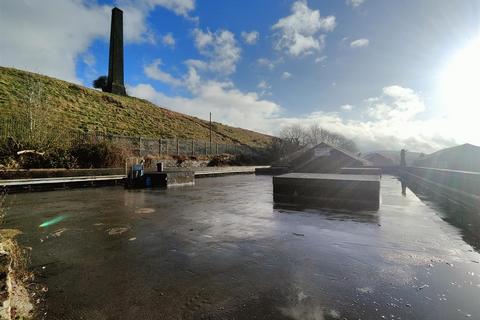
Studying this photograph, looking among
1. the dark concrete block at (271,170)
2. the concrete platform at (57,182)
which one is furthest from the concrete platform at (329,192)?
the dark concrete block at (271,170)

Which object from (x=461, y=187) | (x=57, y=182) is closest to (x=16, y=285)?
(x=57, y=182)

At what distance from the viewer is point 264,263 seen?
4.20m

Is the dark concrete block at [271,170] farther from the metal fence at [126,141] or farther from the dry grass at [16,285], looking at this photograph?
the dry grass at [16,285]

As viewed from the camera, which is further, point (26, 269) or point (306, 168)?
point (306, 168)

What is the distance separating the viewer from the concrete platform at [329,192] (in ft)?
31.3

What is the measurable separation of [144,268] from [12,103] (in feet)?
111

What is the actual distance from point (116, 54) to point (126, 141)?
25.4 metres

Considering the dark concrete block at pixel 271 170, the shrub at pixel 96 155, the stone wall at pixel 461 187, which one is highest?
the shrub at pixel 96 155

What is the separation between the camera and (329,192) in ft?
Answer: 34.3

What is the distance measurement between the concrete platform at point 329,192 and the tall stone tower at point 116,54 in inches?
1765

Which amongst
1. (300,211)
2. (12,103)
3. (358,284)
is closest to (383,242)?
(358,284)

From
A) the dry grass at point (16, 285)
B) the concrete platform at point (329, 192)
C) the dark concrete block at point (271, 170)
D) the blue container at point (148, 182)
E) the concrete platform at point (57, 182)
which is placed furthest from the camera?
the dark concrete block at point (271, 170)

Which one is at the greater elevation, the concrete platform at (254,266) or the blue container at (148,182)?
the blue container at (148,182)

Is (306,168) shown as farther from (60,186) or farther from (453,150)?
(453,150)
